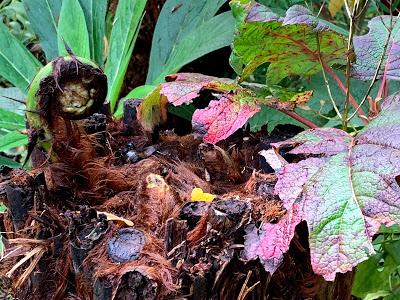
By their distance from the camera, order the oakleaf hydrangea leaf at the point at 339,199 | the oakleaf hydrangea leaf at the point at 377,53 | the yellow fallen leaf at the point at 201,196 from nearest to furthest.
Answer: the oakleaf hydrangea leaf at the point at 339,199 < the yellow fallen leaf at the point at 201,196 < the oakleaf hydrangea leaf at the point at 377,53

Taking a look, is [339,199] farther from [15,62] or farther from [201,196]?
[15,62]

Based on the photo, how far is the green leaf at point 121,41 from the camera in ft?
3.61

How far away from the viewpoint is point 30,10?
4.06 ft

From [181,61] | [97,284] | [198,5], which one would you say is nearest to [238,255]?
[97,284]

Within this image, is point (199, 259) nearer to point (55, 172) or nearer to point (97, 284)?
point (97, 284)

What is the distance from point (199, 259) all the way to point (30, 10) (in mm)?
847

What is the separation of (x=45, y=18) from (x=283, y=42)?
66 cm

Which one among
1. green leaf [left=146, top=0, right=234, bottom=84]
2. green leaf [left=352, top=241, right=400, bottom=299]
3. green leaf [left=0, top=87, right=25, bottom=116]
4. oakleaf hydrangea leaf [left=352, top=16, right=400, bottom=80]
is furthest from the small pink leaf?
green leaf [left=0, top=87, right=25, bottom=116]

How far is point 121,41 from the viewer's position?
113cm

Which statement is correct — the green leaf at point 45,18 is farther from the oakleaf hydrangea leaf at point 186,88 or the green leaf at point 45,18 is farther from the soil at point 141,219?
the oakleaf hydrangea leaf at point 186,88

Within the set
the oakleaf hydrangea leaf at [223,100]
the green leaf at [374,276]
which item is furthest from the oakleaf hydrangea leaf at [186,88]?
the green leaf at [374,276]

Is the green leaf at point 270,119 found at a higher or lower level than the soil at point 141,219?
lower

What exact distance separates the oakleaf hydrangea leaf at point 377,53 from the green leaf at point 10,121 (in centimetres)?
55

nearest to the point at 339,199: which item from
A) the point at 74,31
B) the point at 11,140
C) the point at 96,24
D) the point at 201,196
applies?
the point at 201,196
